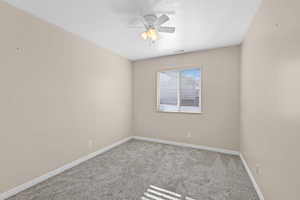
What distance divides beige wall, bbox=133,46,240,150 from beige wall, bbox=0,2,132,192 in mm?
1427

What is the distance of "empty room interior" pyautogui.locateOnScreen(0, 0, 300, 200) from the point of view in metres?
→ 1.26

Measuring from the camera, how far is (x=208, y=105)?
10.2ft

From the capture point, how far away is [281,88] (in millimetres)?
1094

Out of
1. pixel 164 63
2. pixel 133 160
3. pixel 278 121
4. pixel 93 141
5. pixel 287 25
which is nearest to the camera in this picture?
pixel 287 25

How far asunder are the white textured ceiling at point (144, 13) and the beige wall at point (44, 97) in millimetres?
296

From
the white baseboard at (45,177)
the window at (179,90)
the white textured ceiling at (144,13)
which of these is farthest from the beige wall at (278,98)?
Result: the white baseboard at (45,177)

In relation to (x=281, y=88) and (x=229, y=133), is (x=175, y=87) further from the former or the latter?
(x=281, y=88)

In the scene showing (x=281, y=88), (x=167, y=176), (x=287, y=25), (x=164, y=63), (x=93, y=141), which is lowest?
(x=167, y=176)

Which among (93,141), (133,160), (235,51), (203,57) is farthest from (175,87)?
(93,141)

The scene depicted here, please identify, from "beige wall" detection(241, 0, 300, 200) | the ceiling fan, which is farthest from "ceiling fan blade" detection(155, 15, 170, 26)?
"beige wall" detection(241, 0, 300, 200)

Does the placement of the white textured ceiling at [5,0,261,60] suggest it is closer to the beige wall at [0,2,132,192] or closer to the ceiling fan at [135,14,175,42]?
the ceiling fan at [135,14,175,42]

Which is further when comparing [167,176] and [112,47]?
[112,47]

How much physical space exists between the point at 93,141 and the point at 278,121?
309cm

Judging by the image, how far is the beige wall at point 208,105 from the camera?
112 inches
